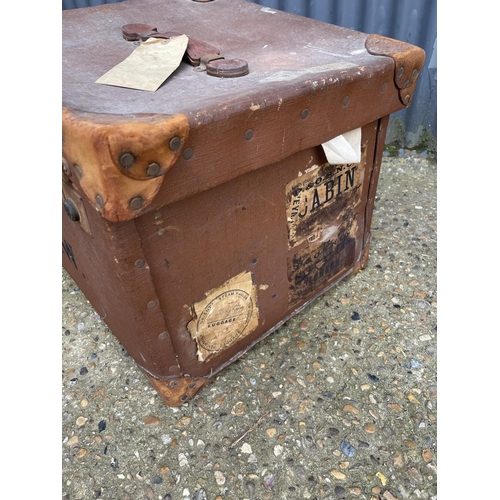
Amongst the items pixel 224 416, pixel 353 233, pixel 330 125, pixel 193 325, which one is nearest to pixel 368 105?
pixel 330 125

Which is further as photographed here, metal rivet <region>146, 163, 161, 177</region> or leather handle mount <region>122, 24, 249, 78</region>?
leather handle mount <region>122, 24, 249, 78</region>

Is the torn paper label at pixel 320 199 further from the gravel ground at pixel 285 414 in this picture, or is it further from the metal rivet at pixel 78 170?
the metal rivet at pixel 78 170

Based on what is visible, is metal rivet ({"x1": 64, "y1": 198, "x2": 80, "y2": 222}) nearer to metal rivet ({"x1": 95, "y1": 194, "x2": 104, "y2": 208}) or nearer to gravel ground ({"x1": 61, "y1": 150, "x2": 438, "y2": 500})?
metal rivet ({"x1": 95, "y1": 194, "x2": 104, "y2": 208})

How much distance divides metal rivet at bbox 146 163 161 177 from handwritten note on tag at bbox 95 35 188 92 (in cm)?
26

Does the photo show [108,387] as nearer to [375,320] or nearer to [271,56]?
[375,320]

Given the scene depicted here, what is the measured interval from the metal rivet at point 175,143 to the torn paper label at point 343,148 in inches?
16.2

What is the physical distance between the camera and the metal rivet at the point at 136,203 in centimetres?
68

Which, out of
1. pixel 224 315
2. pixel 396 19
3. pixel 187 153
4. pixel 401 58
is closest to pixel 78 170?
pixel 187 153

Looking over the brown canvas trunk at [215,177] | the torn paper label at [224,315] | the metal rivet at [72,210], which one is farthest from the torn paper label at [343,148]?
the metal rivet at [72,210]

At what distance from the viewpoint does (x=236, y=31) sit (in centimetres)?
121

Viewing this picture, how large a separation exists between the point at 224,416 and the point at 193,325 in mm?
273

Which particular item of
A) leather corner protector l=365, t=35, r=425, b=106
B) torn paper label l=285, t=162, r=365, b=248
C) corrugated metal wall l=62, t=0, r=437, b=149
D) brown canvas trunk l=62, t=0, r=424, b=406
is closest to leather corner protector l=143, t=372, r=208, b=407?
brown canvas trunk l=62, t=0, r=424, b=406

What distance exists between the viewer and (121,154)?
2.06 ft

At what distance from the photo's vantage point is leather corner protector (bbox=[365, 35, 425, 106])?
3.28ft
